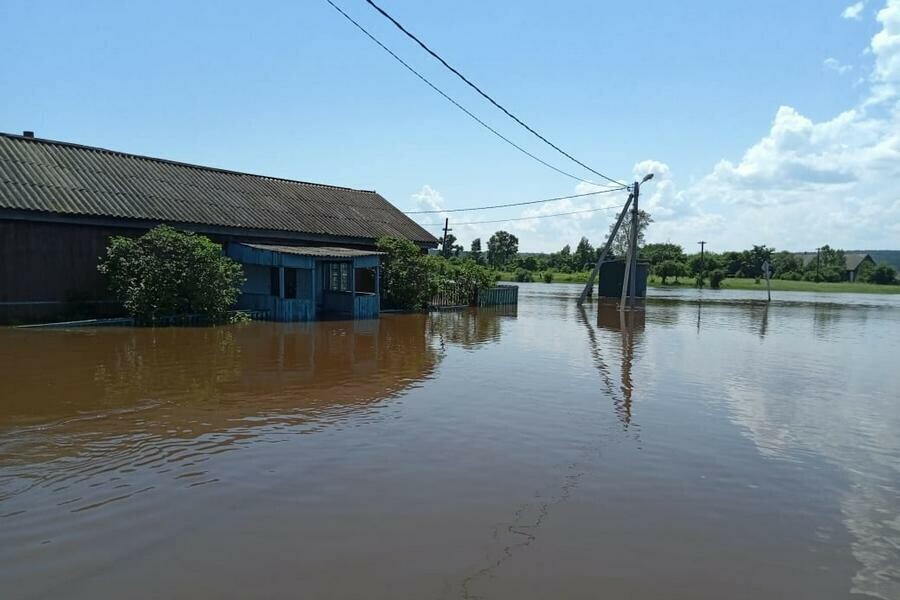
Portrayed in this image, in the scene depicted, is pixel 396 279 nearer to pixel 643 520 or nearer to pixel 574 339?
pixel 574 339

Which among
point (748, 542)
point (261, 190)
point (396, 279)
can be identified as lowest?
point (748, 542)

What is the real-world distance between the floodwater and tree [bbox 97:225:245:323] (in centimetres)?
485

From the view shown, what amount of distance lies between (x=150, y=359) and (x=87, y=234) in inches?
349

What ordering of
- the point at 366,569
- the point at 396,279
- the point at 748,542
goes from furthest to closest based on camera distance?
the point at 396,279
the point at 748,542
the point at 366,569

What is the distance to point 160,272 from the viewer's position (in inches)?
738

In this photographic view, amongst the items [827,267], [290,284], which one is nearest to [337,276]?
[290,284]

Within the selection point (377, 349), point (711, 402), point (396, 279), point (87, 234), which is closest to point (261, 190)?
point (396, 279)

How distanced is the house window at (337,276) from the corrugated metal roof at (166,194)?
4.64 feet

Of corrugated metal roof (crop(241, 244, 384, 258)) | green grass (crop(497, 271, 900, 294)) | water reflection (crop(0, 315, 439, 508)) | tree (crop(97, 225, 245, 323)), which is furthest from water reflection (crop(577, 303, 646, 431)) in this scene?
green grass (crop(497, 271, 900, 294))

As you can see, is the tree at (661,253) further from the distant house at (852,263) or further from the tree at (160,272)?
the tree at (160,272)

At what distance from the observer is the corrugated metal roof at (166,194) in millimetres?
19547

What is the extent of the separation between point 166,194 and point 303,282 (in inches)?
235

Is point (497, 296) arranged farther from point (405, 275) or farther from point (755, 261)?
point (755, 261)

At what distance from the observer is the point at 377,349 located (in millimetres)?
16281
